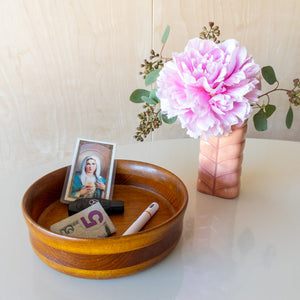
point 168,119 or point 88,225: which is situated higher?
point 168,119

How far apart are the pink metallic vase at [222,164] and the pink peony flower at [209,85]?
0.41 ft

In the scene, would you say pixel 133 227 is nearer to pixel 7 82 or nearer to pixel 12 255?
pixel 12 255

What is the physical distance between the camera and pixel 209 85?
2.35 feet

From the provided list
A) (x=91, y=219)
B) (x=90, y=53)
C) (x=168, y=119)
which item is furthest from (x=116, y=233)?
(x=90, y=53)

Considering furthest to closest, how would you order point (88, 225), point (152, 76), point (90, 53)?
point (90, 53) < point (152, 76) < point (88, 225)

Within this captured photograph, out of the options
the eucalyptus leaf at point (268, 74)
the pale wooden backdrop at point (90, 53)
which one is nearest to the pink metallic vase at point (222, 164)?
the eucalyptus leaf at point (268, 74)

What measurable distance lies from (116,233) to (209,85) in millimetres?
Answer: 372

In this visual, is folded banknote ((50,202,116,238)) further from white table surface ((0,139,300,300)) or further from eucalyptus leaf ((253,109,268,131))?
eucalyptus leaf ((253,109,268,131))

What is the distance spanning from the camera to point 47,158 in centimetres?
181

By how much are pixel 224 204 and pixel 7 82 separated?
3.99 feet

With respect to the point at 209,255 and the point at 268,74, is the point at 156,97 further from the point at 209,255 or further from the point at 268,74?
the point at 209,255

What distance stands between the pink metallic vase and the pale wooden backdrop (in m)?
0.97

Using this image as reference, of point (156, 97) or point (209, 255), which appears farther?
point (156, 97)

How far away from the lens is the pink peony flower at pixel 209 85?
71cm
